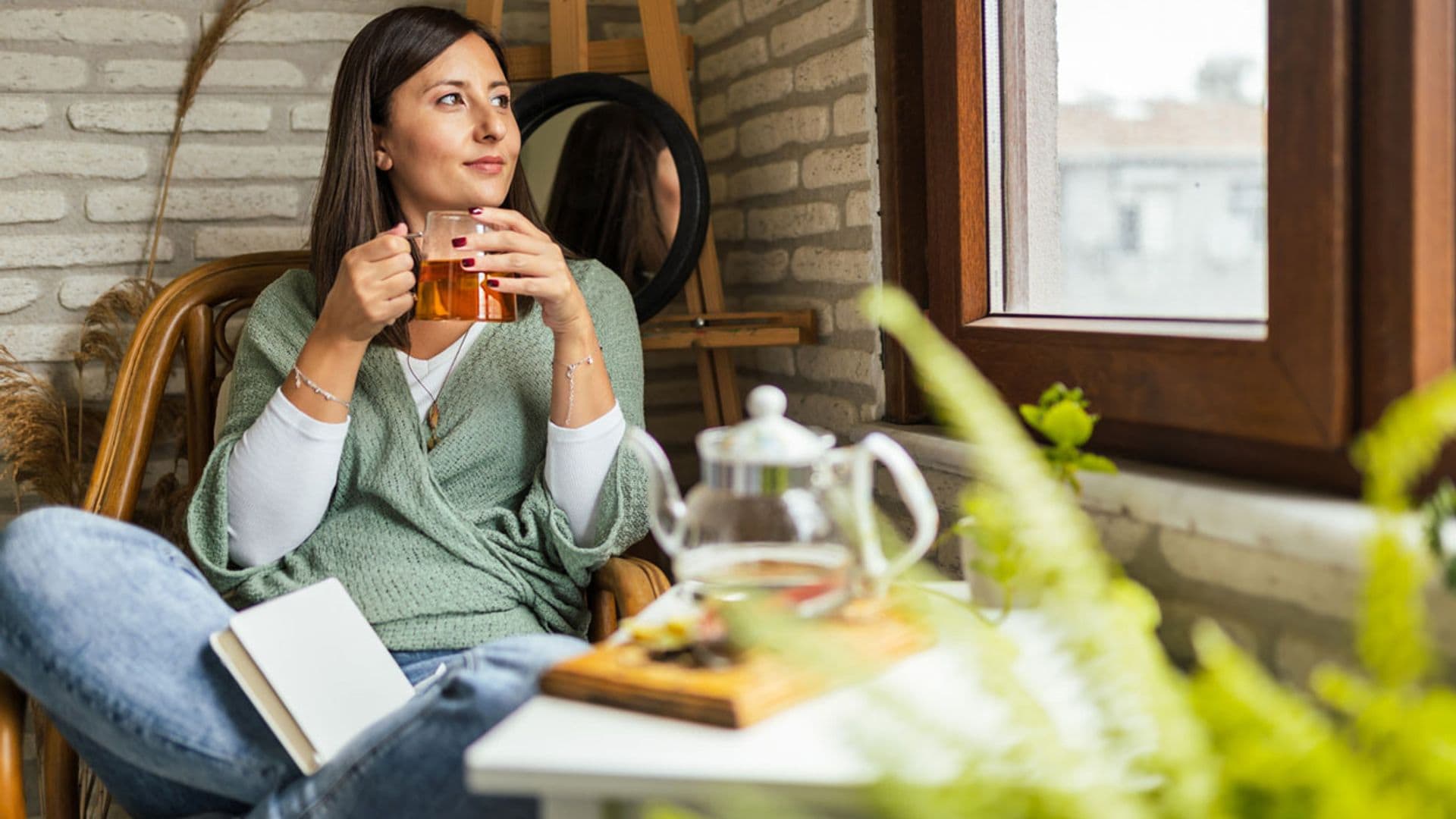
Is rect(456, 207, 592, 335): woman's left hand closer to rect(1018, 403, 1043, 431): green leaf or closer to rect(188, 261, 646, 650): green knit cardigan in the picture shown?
rect(188, 261, 646, 650): green knit cardigan

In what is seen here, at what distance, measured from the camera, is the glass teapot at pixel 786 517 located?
43.0 inches

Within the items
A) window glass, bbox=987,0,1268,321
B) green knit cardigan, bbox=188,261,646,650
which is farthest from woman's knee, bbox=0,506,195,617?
window glass, bbox=987,0,1268,321

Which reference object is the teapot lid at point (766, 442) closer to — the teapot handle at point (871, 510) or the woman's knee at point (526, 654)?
the teapot handle at point (871, 510)

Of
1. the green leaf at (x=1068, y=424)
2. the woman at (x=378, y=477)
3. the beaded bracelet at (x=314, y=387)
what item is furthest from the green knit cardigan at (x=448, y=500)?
the green leaf at (x=1068, y=424)

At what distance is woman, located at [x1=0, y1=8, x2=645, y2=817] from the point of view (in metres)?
1.36

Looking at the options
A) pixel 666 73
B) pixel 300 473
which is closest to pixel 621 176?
pixel 666 73

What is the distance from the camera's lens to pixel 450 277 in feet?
5.34

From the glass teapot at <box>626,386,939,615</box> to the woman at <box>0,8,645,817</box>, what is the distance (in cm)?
32

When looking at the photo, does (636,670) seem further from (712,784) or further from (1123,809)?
(1123,809)

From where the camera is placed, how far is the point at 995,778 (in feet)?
1.99

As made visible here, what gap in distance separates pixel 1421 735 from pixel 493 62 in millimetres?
1646

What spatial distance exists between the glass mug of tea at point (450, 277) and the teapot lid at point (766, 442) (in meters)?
0.61

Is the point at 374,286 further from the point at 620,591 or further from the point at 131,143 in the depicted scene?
the point at 131,143

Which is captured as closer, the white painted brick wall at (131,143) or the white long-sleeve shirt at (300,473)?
the white long-sleeve shirt at (300,473)
